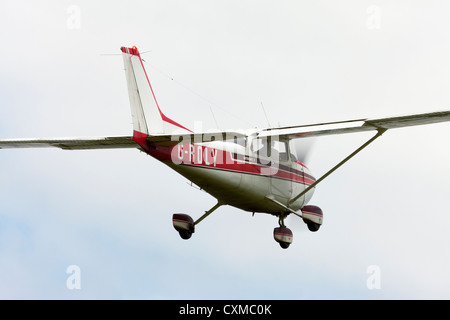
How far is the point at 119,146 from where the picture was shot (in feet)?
76.4

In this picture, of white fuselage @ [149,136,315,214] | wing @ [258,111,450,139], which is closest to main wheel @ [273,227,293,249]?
white fuselage @ [149,136,315,214]

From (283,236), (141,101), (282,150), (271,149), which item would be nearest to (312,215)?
(283,236)

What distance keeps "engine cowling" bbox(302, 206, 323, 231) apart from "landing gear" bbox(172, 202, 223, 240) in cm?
251

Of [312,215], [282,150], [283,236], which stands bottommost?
[283,236]

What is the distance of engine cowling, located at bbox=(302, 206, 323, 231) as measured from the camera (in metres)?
24.7

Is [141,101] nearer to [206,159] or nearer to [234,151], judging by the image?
[206,159]

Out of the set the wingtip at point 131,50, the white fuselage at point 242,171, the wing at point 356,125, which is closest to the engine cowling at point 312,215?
the white fuselage at point 242,171

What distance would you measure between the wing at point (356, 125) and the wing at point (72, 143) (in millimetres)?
3670

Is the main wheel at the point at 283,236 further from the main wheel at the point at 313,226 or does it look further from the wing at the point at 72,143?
the wing at the point at 72,143

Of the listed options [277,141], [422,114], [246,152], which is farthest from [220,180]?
[422,114]

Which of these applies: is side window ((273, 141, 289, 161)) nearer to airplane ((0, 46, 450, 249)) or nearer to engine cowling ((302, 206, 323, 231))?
airplane ((0, 46, 450, 249))

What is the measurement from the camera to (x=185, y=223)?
24656 millimetres

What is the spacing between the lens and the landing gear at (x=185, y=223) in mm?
24656

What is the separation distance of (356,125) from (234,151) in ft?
10.7
